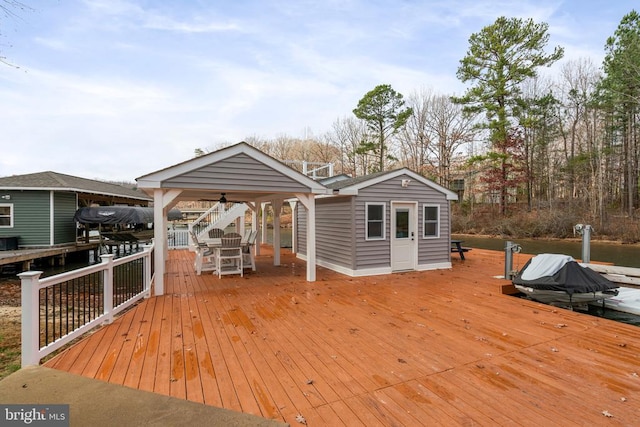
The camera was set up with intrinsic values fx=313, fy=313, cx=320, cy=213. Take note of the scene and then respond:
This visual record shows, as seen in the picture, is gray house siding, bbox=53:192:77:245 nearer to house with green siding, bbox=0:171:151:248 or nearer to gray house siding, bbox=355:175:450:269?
house with green siding, bbox=0:171:151:248

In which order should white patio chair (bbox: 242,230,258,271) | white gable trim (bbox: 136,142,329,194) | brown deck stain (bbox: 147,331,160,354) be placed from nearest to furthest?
brown deck stain (bbox: 147,331,160,354)
white gable trim (bbox: 136,142,329,194)
white patio chair (bbox: 242,230,258,271)

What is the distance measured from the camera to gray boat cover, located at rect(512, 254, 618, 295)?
5195 millimetres

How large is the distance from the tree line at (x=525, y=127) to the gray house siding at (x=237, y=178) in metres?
18.5

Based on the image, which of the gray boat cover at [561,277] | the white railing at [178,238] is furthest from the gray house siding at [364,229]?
the white railing at [178,238]

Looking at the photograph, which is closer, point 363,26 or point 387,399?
point 387,399

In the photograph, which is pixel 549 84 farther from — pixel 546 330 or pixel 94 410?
pixel 94 410

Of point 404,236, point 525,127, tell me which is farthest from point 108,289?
point 525,127

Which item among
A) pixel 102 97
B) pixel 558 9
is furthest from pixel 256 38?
pixel 558 9

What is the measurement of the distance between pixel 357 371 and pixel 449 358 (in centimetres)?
99

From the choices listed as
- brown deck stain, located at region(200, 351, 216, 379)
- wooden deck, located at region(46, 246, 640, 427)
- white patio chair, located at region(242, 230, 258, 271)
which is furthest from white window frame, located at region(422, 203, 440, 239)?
brown deck stain, located at region(200, 351, 216, 379)

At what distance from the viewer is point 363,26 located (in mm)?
11188

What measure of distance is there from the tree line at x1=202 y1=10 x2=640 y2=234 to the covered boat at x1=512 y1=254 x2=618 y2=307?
1698cm

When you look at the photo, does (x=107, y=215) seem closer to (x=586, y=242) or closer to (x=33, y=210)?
(x=33, y=210)

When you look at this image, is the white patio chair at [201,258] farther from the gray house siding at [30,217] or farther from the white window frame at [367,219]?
the gray house siding at [30,217]
